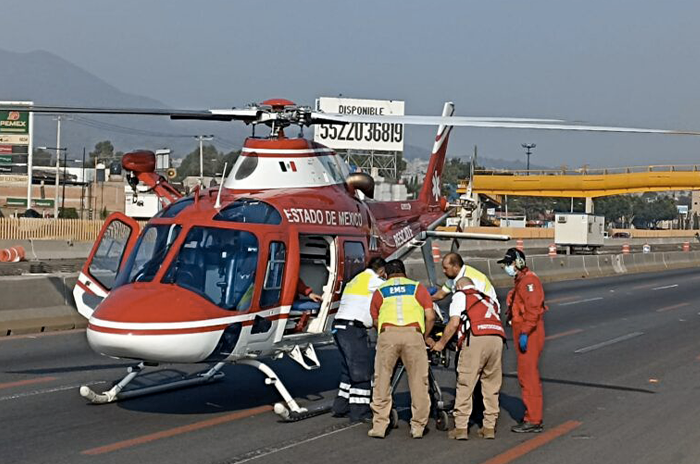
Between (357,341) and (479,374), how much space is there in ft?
4.56

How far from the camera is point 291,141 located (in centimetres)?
1277

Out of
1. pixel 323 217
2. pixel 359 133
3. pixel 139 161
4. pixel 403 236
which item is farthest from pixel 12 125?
pixel 323 217

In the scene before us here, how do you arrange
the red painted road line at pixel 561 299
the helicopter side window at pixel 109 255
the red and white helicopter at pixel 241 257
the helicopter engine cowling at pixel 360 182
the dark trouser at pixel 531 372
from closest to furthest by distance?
the red and white helicopter at pixel 241 257 < the dark trouser at pixel 531 372 < the helicopter side window at pixel 109 255 < the helicopter engine cowling at pixel 360 182 < the red painted road line at pixel 561 299

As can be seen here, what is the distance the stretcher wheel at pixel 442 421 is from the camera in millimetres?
10797

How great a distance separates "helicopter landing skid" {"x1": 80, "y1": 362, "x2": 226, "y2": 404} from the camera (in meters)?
11.5

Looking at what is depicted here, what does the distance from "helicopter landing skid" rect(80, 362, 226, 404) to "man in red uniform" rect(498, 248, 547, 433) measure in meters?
3.44

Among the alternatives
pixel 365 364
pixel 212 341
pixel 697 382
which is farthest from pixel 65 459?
pixel 697 382

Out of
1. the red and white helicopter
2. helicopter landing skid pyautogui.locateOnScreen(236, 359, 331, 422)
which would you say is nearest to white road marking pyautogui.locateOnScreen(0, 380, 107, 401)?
the red and white helicopter

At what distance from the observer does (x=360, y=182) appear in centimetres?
1350

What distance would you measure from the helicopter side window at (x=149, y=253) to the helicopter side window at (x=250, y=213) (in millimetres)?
535

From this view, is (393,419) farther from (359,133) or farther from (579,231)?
(359,133)

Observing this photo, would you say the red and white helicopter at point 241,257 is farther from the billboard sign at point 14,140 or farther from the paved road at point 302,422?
the billboard sign at point 14,140

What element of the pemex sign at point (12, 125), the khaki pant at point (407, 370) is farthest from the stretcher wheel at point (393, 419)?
the pemex sign at point (12, 125)

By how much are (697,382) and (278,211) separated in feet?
23.0
